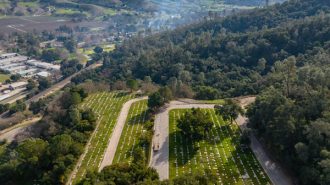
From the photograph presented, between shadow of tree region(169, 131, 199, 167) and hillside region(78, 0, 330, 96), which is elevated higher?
hillside region(78, 0, 330, 96)

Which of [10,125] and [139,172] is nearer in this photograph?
[139,172]

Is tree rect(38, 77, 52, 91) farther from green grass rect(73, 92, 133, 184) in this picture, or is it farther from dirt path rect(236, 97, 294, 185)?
dirt path rect(236, 97, 294, 185)

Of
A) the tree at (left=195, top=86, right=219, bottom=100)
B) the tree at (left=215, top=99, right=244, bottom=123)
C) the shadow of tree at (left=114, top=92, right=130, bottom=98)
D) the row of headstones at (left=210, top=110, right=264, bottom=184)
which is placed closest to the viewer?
the row of headstones at (left=210, top=110, right=264, bottom=184)

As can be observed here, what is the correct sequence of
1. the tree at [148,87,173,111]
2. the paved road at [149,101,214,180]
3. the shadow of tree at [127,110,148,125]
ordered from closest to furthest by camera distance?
the paved road at [149,101,214,180], the shadow of tree at [127,110,148,125], the tree at [148,87,173,111]

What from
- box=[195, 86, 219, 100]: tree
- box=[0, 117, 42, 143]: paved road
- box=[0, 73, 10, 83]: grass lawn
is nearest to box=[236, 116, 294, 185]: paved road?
box=[195, 86, 219, 100]: tree

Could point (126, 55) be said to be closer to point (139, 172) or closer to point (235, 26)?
point (235, 26)

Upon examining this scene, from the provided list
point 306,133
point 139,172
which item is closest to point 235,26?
point 306,133
